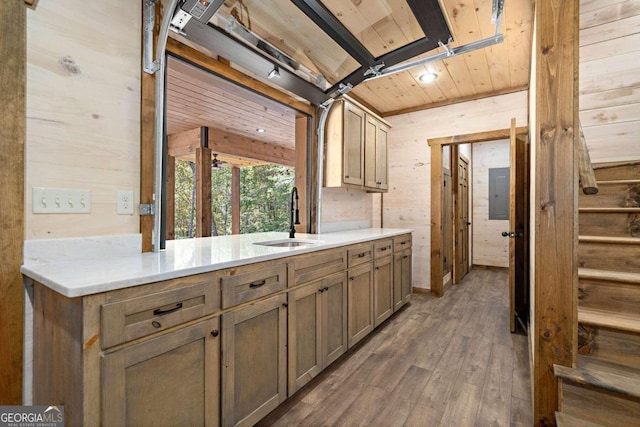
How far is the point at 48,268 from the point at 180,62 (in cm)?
139

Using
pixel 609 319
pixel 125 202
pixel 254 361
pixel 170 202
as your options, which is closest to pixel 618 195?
pixel 609 319

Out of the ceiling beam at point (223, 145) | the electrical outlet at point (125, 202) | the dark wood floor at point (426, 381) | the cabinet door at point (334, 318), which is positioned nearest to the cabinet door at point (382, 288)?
the dark wood floor at point (426, 381)

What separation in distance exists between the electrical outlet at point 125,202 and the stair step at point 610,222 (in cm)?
277

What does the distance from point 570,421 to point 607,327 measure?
0.48 meters

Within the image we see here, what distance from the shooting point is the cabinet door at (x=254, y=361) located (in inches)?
53.9

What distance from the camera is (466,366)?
221cm

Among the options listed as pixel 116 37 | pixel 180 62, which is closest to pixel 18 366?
pixel 116 37

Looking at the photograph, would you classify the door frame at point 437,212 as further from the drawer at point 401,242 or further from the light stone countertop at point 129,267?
the light stone countertop at point 129,267

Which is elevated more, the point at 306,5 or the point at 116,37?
the point at 306,5

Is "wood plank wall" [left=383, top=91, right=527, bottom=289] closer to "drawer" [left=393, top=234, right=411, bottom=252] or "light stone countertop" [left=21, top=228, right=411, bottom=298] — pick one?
"drawer" [left=393, top=234, right=411, bottom=252]

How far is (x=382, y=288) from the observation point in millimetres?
2881

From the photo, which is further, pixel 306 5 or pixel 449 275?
pixel 449 275

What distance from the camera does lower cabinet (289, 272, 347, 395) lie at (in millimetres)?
1763

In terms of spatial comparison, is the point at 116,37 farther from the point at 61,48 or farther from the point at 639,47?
the point at 639,47
